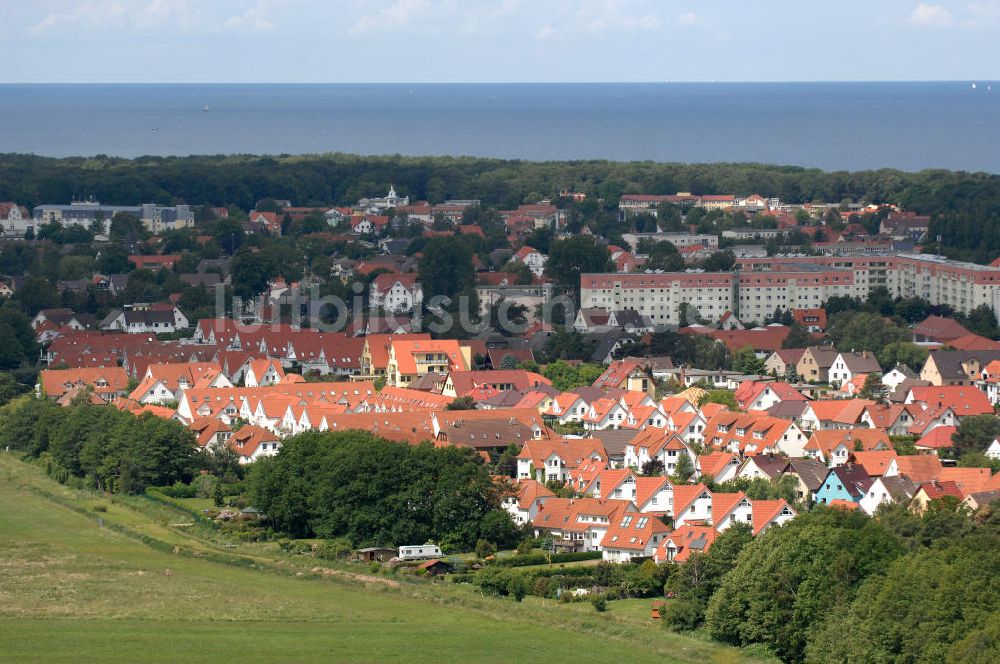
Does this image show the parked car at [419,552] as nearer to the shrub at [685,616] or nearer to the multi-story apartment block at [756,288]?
the shrub at [685,616]

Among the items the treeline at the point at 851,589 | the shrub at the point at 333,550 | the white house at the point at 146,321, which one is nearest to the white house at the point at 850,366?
the treeline at the point at 851,589

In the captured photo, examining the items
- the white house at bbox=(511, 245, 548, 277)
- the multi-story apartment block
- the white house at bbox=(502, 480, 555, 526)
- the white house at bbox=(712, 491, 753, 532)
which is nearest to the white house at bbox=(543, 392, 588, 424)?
the white house at bbox=(502, 480, 555, 526)

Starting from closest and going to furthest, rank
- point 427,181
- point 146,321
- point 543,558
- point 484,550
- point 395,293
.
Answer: point 543,558 < point 484,550 < point 146,321 < point 395,293 < point 427,181

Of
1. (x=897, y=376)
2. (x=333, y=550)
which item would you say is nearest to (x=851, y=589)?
(x=333, y=550)

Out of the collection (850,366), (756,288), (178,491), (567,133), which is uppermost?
(567,133)

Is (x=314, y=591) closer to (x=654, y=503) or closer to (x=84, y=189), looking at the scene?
(x=654, y=503)

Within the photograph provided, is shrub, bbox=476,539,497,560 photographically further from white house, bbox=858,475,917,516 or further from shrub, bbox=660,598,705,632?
white house, bbox=858,475,917,516

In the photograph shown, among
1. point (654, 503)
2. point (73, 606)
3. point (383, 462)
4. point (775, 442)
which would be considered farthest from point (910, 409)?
point (73, 606)

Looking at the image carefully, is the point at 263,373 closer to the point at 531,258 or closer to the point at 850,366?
the point at 850,366
